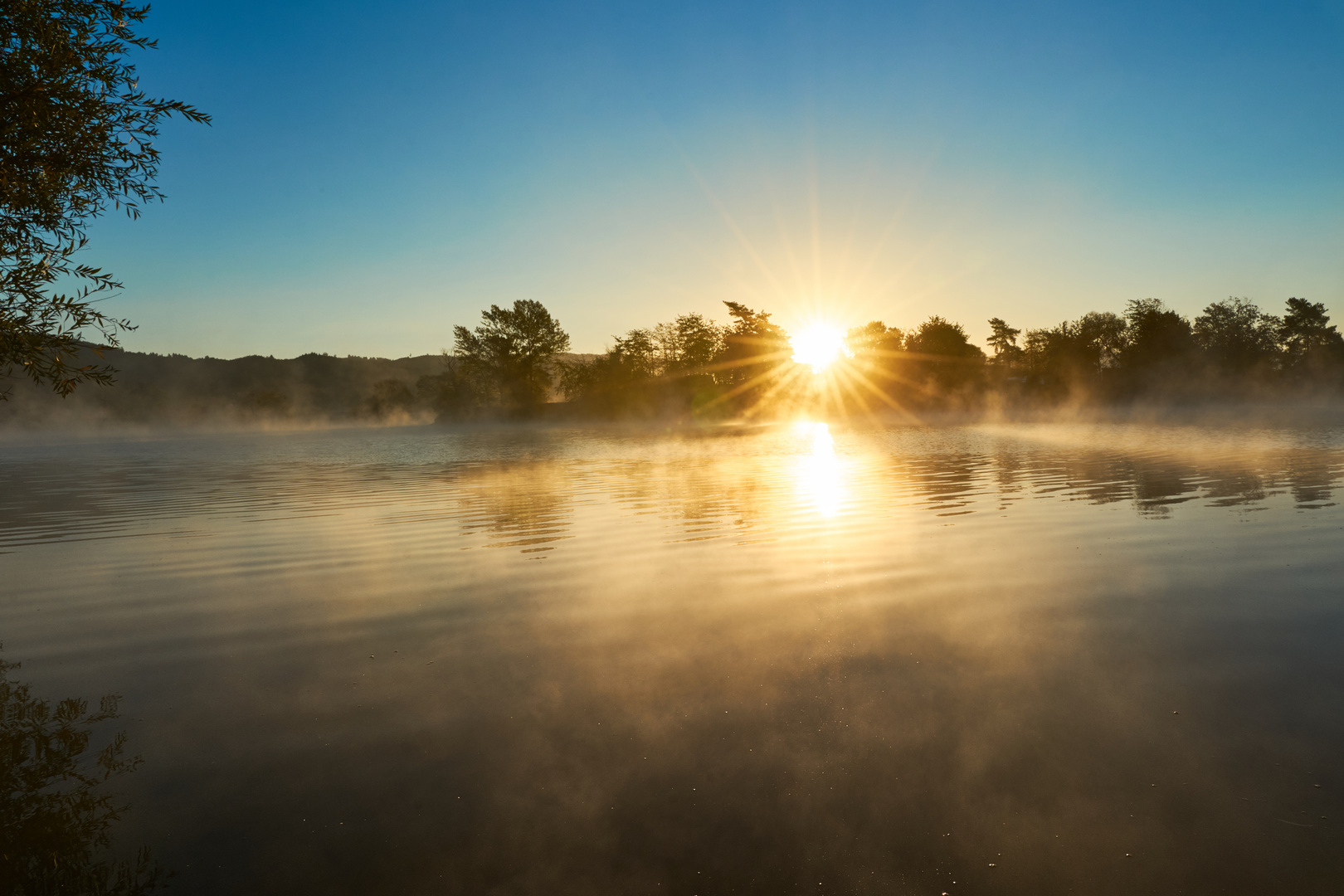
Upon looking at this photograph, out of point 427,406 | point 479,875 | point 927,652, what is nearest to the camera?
point 479,875

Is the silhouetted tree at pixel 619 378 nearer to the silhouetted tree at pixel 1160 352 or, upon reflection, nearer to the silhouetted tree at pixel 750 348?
the silhouetted tree at pixel 750 348

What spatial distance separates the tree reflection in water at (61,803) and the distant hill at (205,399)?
11597 cm

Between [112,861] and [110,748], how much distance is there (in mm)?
1745

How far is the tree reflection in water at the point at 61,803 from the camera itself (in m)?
3.91

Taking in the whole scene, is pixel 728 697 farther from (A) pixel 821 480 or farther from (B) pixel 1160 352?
(B) pixel 1160 352

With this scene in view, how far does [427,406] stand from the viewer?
124 metres

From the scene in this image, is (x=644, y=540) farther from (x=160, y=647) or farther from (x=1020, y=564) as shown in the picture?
(x=160, y=647)

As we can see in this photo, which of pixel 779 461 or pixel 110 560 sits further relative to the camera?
pixel 779 461

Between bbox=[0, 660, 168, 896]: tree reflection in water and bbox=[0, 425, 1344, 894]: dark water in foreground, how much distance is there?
0.53ft

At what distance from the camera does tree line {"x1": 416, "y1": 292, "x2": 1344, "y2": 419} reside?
302 ft

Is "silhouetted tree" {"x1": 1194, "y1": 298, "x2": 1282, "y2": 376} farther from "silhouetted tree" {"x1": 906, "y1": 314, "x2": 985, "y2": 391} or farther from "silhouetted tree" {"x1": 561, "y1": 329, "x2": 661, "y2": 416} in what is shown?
"silhouetted tree" {"x1": 561, "y1": 329, "x2": 661, "y2": 416}

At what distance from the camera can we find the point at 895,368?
111 metres

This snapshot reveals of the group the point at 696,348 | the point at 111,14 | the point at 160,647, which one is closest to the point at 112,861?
the point at 160,647

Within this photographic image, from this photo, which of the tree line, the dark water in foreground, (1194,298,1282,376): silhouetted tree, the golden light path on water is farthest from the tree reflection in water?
(1194,298,1282,376): silhouetted tree
